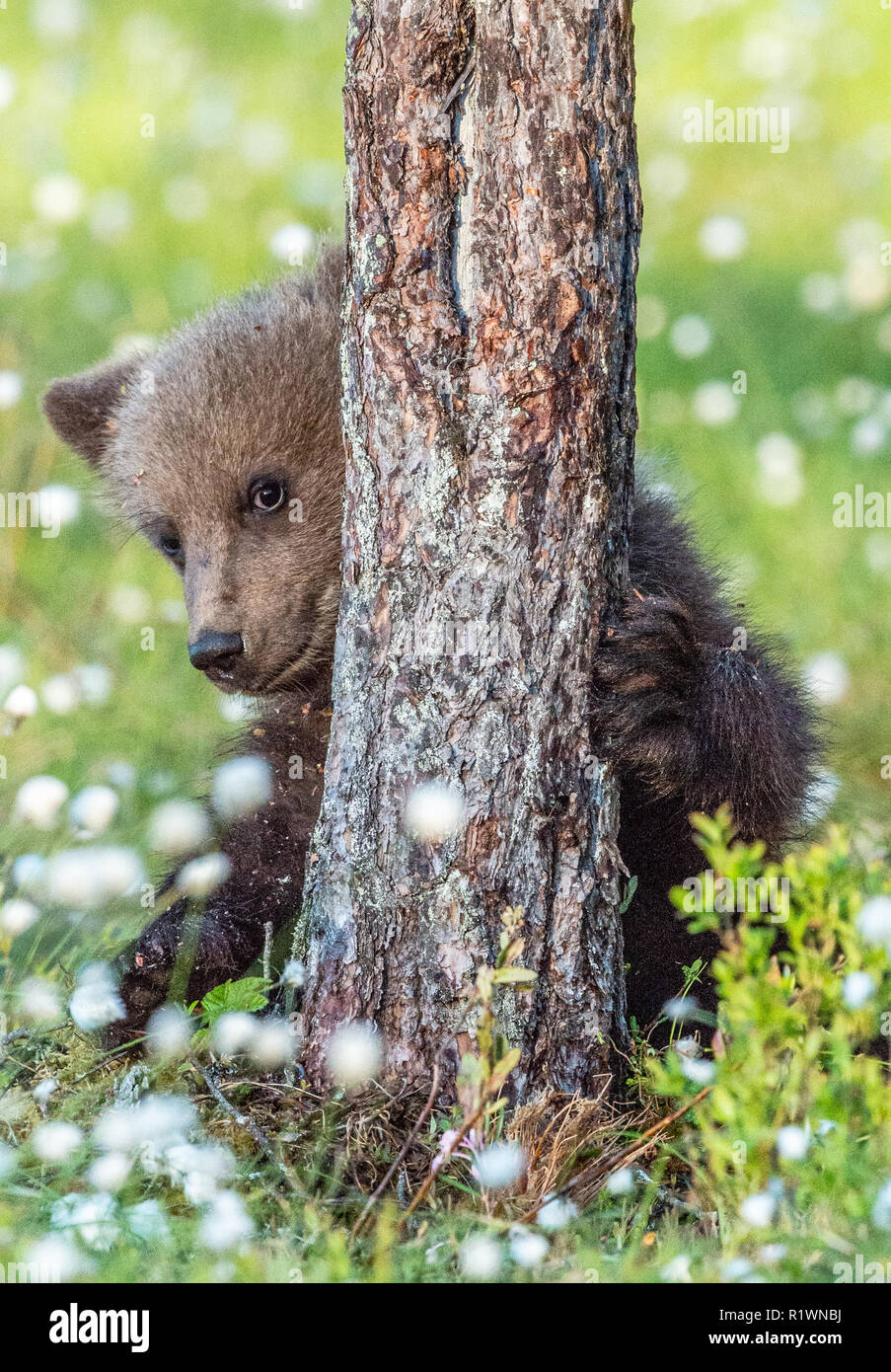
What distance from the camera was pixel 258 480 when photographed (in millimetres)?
3672

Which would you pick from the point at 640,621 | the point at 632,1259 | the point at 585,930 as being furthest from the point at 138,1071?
the point at 640,621

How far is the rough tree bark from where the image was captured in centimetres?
249

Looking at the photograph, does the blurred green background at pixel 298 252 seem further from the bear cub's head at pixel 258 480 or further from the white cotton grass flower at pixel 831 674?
the bear cub's head at pixel 258 480

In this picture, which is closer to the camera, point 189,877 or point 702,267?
point 189,877

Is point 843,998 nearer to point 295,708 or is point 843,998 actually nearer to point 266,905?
point 266,905

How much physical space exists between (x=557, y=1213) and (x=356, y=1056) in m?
0.52

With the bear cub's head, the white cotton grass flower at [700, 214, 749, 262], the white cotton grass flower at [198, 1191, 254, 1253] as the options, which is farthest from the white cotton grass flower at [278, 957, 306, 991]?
the white cotton grass flower at [700, 214, 749, 262]

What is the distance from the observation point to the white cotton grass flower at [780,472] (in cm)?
590

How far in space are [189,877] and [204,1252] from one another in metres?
1.27

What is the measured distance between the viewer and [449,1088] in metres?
2.62

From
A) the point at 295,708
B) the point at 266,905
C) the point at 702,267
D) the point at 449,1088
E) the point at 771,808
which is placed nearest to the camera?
the point at 449,1088

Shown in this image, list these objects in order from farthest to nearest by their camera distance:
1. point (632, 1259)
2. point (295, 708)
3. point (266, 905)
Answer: point (295, 708) → point (266, 905) → point (632, 1259)

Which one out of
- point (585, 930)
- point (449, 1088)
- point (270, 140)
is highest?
point (270, 140)

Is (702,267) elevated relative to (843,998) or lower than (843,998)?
elevated
